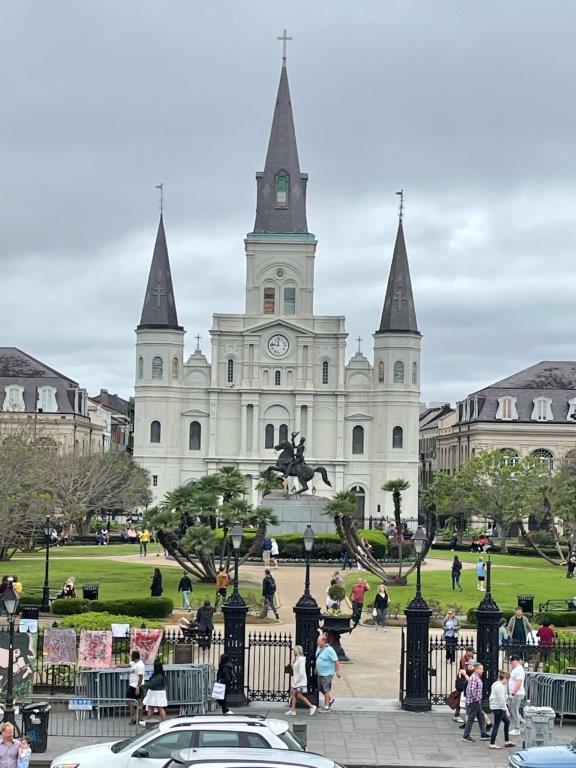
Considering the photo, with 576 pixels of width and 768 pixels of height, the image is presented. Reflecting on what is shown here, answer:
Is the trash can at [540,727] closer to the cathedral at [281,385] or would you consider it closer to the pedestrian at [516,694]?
the pedestrian at [516,694]

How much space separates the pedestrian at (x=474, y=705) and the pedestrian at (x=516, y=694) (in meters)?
0.72

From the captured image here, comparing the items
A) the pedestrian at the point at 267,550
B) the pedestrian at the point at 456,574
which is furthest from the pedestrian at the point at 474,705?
the pedestrian at the point at 267,550

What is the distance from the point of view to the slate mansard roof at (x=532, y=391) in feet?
355

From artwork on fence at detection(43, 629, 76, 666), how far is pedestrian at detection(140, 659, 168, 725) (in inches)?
107

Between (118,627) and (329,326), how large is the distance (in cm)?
8042

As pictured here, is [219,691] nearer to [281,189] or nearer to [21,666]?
[21,666]

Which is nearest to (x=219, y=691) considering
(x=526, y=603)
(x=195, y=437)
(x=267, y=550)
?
(x=526, y=603)

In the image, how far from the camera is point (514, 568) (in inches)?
2162

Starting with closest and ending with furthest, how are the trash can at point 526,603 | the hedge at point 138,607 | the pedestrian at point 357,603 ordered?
the hedge at point 138,607, the pedestrian at point 357,603, the trash can at point 526,603

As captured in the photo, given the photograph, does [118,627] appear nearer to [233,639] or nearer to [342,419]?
[233,639]

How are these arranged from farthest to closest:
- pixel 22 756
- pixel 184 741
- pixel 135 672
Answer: pixel 135 672
pixel 22 756
pixel 184 741

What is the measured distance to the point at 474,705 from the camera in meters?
21.2

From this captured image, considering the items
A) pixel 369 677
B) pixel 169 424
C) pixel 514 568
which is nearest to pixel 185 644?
pixel 369 677

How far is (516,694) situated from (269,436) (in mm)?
81618
